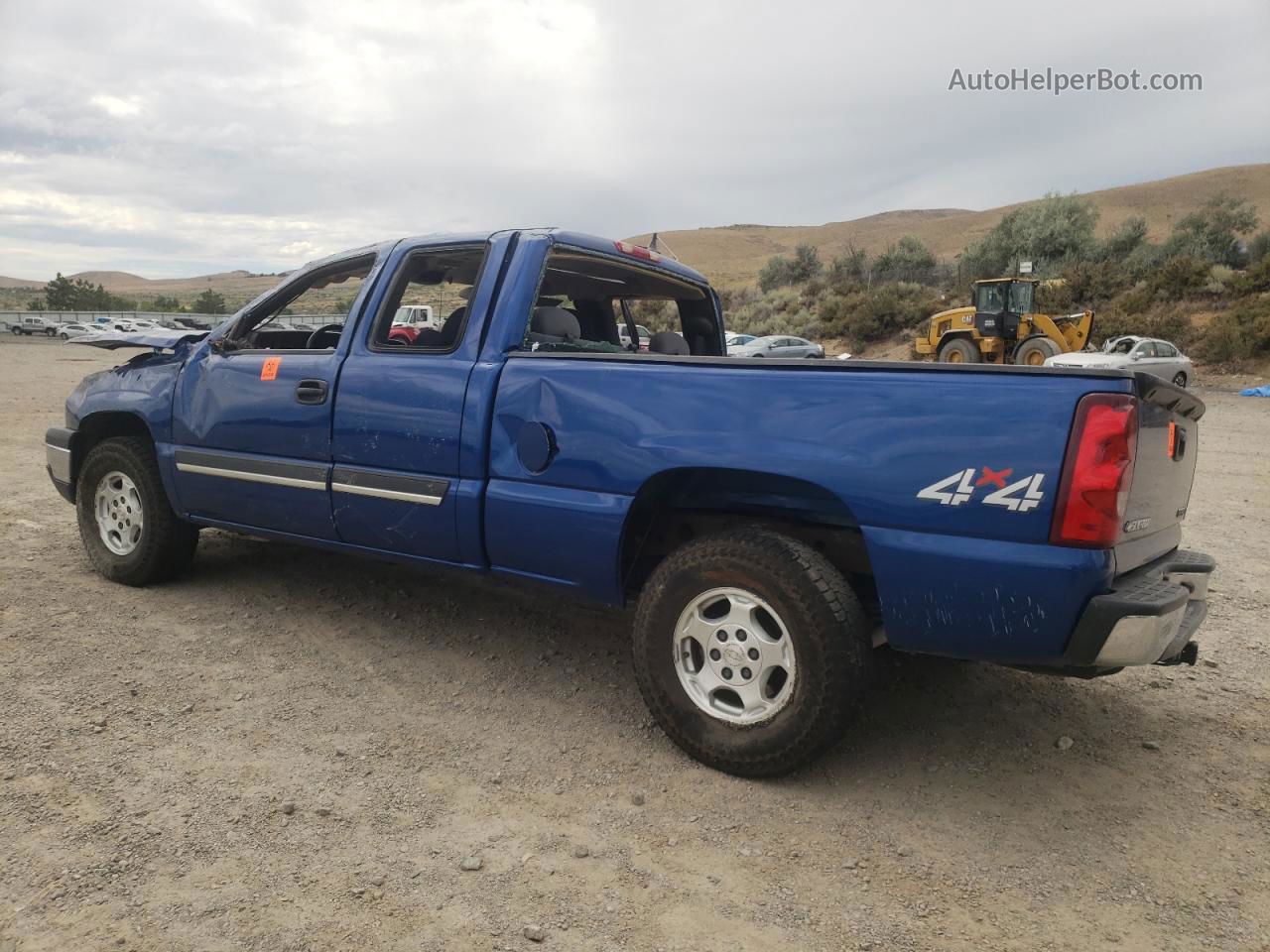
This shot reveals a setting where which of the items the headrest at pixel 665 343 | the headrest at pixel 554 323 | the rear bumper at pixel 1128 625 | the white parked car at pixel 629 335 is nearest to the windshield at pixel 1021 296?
the white parked car at pixel 629 335

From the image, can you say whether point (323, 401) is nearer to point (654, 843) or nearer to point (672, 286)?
point (672, 286)

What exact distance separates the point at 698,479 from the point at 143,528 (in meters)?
3.28

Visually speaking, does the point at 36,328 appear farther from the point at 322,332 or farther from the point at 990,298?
the point at 322,332

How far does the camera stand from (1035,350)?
20.7 metres

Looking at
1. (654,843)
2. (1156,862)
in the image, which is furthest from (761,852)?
(1156,862)

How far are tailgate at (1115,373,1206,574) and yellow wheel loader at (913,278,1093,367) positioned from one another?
19.0 metres

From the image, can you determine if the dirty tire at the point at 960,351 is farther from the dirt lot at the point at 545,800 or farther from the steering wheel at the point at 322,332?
the steering wheel at the point at 322,332

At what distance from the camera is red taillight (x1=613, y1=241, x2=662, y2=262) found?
13.6 feet

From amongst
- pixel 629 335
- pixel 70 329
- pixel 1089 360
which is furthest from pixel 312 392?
pixel 70 329

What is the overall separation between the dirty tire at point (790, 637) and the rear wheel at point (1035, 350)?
20020 millimetres

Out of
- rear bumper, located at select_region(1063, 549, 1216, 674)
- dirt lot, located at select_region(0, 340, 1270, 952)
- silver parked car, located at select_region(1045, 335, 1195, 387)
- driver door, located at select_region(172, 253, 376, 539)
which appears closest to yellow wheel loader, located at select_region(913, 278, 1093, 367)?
silver parked car, located at select_region(1045, 335, 1195, 387)

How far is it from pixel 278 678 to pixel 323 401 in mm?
1224

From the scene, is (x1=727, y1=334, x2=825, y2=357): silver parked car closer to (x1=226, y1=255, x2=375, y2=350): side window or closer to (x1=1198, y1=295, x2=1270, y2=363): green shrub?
(x1=1198, y1=295, x2=1270, y2=363): green shrub

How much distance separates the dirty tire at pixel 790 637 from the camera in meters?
2.75
